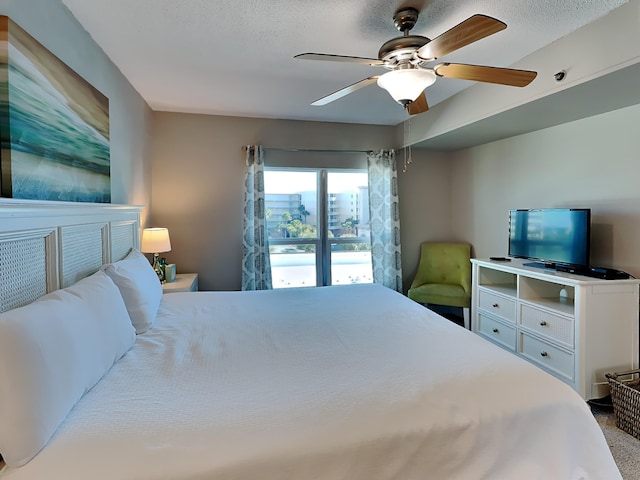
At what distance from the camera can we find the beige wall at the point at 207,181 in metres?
3.75

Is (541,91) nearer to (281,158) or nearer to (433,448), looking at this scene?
(433,448)

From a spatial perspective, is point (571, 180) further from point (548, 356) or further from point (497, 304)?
point (548, 356)

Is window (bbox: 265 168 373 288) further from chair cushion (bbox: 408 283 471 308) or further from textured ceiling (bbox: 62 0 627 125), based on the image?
textured ceiling (bbox: 62 0 627 125)

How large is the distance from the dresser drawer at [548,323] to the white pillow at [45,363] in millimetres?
2790

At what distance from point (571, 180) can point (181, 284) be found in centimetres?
356

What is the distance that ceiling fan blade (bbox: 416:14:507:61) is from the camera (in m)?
1.34

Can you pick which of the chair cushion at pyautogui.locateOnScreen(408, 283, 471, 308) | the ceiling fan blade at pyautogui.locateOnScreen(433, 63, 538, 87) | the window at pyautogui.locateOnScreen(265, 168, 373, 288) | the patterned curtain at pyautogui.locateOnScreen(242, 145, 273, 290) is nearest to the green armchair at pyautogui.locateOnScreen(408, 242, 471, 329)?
the chair cushion at pyautogui.locateOnScreen(408, 283, 471, 308)

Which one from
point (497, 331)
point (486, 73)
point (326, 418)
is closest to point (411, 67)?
point (486, 73)

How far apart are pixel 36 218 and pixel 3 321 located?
61 cm

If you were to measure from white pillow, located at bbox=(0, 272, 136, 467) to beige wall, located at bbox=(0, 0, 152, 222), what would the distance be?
3.96 feet

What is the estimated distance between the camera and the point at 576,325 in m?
2.35

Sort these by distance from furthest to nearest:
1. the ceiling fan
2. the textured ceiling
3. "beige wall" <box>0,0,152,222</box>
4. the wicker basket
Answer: the wicker basket < the textured ceiling < the ceiling fan < "beige wall" <box>0,0,152,222</box>

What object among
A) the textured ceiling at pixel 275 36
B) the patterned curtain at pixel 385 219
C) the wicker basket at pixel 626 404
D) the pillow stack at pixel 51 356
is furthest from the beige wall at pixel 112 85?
the wicker basket at pixel 626 404

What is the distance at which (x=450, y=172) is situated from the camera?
458 centimetres
